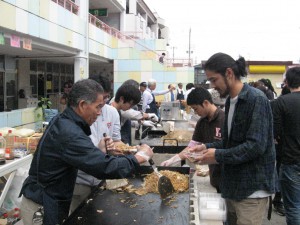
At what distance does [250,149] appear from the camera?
2076 mm

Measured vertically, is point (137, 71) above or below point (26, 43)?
below

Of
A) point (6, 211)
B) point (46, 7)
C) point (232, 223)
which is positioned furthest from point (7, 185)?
point (46, 7)

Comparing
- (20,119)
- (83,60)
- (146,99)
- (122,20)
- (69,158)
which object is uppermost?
(122,20)

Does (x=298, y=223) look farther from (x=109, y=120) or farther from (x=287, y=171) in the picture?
(x=109, y=120)

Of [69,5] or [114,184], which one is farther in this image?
[69,5]

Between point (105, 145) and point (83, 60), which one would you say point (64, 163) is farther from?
point (83, 60)

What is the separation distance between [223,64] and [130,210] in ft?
3.67

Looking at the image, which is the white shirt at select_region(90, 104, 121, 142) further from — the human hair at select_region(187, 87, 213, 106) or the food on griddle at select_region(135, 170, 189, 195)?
the human hair at select_region(187, 87, 213, 106)

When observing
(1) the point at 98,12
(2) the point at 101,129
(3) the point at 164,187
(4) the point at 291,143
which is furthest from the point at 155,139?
(1) the point at 98,12

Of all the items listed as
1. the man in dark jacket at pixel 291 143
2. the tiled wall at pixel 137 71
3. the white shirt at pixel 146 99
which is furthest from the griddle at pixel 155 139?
the tiled wall at pixel 137 71

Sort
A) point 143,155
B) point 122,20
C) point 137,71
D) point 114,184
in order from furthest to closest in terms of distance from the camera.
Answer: point 122,20 → point 137,71 → point 114,184 → point 143,155

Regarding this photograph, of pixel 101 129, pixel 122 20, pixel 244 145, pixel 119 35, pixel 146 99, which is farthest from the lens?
pixel 122 20

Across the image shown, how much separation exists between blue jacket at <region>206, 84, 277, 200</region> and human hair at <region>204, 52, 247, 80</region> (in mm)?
133

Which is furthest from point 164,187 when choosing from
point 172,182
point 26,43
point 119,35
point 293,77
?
point 119,35
